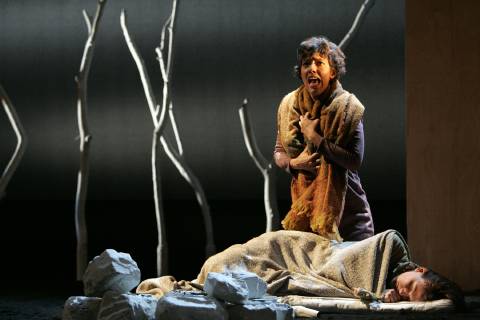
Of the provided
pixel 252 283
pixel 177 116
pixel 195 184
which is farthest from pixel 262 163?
pixel 252 283

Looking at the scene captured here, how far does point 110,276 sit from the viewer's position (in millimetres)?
3664

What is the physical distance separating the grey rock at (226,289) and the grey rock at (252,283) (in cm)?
9

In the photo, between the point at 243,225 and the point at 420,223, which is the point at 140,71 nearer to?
the point at 243,225

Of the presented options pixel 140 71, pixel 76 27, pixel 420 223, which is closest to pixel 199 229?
pixel 140 71

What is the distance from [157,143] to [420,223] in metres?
2.15

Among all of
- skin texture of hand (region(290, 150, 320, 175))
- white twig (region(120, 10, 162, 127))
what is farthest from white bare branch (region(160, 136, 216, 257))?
skin texture of hand (region(290, 150, 320, 175))

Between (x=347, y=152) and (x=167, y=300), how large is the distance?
3.62ft

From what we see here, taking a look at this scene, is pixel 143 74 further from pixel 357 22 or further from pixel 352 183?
pixel 352 183

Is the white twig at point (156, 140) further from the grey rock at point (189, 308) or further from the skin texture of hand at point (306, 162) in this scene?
the grey rock at point (189, 308)

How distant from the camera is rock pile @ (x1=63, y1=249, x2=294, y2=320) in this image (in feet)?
11.4

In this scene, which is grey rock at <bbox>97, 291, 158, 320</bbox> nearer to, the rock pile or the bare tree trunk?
the rock pile

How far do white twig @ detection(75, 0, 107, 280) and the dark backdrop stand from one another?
0.23m

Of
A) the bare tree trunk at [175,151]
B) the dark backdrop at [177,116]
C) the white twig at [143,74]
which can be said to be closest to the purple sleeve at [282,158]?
the dark backdrop at [177,116]

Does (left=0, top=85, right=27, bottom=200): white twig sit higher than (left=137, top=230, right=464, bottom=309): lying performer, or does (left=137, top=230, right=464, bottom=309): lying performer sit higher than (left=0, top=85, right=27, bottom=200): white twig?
(left=0, top=85, right=27, bottom=200): white twig
